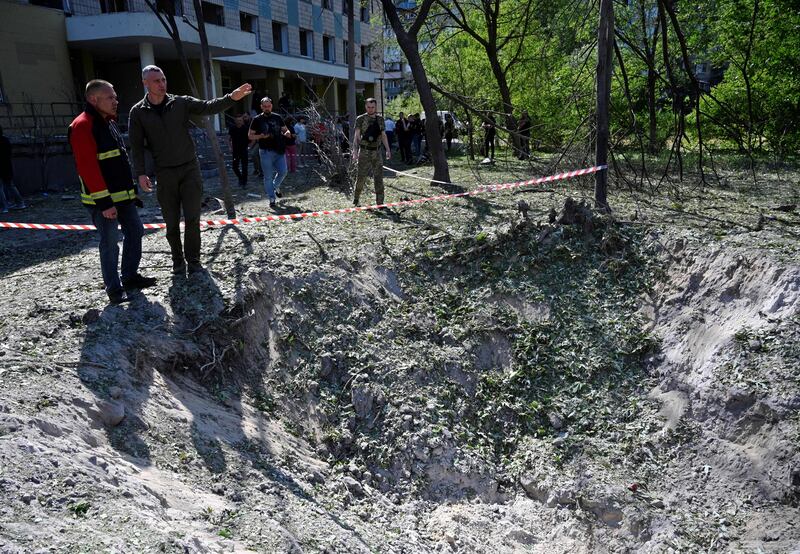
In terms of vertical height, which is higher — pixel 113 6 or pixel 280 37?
pixel 280 37

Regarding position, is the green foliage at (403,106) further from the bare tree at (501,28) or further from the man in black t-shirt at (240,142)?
the man in black t-shirt at (240,142)

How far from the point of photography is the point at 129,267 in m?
5.63

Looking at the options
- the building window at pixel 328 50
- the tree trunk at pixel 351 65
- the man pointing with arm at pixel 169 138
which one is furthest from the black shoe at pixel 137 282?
the building window at pixel 328 50

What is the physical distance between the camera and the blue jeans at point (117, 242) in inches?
203

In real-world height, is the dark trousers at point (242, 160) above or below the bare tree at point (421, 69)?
below

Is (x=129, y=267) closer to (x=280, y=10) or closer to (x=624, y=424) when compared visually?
(x=624, y=424)

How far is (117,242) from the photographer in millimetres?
5199

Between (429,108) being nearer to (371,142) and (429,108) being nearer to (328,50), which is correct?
(371,142)

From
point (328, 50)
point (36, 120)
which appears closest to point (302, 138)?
point (36, 120)

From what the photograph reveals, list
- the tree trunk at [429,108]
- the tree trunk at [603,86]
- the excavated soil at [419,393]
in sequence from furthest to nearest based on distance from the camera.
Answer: the tree trunk at [429,108] → the tree trunk at [603,86] → the excavated soil at [419,393]

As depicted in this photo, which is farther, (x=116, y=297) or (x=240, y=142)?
(x=240, y=142)

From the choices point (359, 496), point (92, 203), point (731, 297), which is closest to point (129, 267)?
point (92, 203)

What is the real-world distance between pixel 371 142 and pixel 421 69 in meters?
2.70

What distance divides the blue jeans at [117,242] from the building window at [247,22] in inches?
1059
